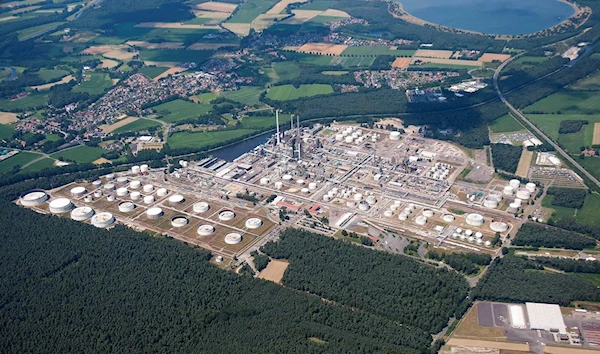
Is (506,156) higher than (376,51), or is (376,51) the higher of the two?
(506,156)

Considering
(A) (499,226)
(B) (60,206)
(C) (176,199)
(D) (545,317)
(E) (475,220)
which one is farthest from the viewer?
(C) (176,199)

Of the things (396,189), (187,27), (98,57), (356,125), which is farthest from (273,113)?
(187,27)

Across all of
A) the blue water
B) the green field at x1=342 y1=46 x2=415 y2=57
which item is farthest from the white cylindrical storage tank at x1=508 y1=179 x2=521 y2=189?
the blue water

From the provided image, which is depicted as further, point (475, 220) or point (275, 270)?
point (475, 220)

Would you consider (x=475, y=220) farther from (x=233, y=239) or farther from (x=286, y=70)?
(x=286, y=70)

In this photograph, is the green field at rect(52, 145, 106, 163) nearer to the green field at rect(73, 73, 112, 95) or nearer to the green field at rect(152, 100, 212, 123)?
the green field at rect(152, 100, 212, 123)

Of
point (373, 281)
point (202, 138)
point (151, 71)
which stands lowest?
point (151, 71)

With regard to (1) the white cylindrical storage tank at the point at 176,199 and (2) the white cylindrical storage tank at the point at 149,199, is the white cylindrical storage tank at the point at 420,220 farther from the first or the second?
(2) the white cylindrical storage tank at the point at 149,199

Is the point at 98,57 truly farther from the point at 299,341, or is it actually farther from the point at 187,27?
the point at 299,341

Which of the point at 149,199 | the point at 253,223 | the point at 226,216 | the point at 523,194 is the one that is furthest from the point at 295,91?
the point at 523,194
